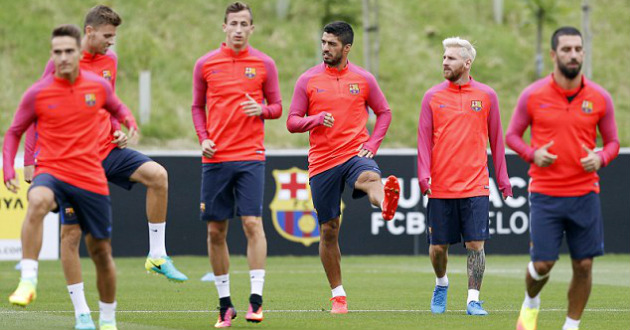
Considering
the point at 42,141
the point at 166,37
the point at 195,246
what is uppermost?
the point at 166,37

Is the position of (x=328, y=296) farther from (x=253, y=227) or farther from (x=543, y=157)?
(x=543, y=157)

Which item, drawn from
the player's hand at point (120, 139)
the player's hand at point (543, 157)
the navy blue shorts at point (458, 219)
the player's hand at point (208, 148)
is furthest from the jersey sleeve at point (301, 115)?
the player's hand at point (543, 157)

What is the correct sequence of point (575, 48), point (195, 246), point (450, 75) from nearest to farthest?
point (575, 48), point (450, 75), point (195, 246)

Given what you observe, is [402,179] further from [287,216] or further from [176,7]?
[176,7]

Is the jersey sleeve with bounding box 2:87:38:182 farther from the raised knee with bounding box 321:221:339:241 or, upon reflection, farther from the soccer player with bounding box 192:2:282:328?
the raised knee with bounding box 321:221:339:241

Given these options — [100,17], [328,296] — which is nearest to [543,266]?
[100,17]

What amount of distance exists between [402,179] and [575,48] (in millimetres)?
12260

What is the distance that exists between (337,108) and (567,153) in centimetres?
292

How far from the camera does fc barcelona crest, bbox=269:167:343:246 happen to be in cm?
2081

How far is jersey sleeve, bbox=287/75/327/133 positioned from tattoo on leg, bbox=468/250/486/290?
1846 millimetres

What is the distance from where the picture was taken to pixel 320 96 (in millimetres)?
11445

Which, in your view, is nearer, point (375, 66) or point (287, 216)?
point (287, 216)

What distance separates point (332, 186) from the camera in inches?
452

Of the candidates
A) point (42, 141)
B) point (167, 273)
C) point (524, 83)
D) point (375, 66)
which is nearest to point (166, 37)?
point (375, 66)
